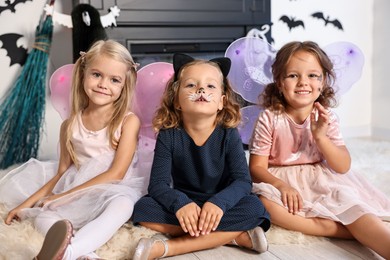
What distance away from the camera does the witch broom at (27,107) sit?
216cm

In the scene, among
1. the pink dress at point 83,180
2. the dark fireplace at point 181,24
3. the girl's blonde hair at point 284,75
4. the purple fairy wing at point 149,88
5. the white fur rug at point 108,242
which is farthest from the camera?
the dark fireplace at point 181,24

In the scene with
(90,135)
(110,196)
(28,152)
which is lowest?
(28,152)

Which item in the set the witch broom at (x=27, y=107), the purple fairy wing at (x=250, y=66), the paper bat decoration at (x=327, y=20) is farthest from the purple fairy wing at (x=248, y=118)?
the paper bat decoration at (x=327, y=20)

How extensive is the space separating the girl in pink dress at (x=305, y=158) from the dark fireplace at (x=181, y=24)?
1.02 metres

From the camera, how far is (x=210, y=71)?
49.4 inches

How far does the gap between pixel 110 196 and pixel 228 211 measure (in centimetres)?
34

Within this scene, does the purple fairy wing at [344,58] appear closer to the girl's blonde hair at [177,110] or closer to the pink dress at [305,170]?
the pink dress at [305,170]

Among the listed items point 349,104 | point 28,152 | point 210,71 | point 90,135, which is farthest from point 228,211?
point 349,104

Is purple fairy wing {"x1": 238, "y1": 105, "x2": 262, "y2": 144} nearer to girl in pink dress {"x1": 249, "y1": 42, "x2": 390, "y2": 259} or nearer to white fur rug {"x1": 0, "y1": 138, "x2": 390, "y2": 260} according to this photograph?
girl in pink dress {"x1": 249, "y1": 42, "x2": 390, "y2": 259}

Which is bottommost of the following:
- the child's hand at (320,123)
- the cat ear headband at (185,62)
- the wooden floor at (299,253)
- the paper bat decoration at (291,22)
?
the wooden floor at (299,253)

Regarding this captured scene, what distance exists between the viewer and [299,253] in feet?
3.75

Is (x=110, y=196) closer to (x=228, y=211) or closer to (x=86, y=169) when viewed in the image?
(x=86, y=169)

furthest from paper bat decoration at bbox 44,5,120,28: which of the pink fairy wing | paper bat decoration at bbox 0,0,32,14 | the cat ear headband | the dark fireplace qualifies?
the cat ear headband

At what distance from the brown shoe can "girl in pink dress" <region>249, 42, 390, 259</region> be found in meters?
0.60
